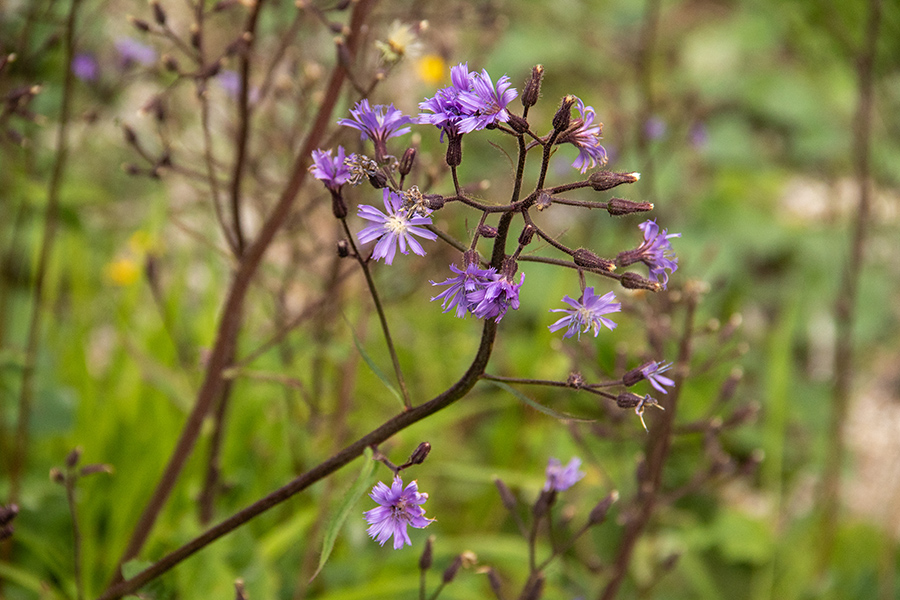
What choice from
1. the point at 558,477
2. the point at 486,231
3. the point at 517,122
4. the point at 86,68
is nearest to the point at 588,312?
the point at 486,231

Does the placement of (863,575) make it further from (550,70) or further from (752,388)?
(550,70)

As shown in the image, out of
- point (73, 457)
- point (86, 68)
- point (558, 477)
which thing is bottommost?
point (558, 477)

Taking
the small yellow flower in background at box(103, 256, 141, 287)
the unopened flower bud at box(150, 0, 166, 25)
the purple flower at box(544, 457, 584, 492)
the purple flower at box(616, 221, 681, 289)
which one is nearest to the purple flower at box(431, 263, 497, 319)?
the purple flower at box(616, 221, 681, 289)

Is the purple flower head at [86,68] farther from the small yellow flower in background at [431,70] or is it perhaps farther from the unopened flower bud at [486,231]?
the unopened flower bud at [486,231]

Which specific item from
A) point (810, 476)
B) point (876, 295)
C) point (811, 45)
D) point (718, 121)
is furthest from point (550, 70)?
point (810, 476)

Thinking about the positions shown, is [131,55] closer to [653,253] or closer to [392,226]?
[392,226]

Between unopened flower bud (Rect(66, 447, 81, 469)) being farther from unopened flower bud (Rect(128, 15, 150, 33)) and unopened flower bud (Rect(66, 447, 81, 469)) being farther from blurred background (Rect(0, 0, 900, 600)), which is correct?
unopened flower bud (Rect(128, 15, 150, 33))
